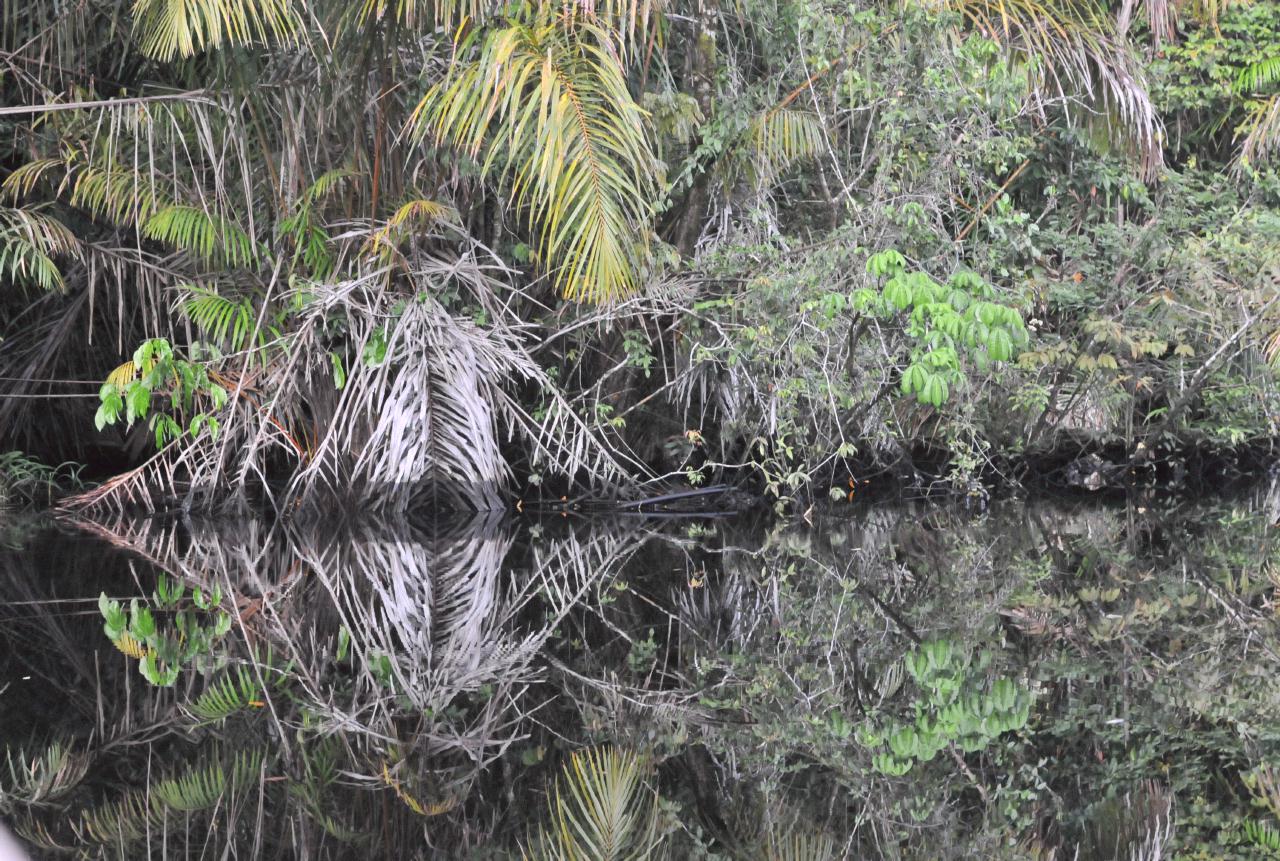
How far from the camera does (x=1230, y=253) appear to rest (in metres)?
7.34

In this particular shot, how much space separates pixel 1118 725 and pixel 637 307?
4.43 metres

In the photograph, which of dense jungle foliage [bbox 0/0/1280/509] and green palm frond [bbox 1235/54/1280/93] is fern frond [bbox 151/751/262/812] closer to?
dense jungle foliage [bbox 0/0/1280/509]

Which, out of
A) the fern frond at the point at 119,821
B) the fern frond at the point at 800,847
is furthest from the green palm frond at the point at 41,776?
the fern frond at the point at 800,847

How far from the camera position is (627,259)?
18.6 ft

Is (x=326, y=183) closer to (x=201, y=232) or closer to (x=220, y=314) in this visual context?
(x=201, y=232)

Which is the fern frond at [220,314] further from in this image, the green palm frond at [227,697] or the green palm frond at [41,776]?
the green palm frond at [41,776]

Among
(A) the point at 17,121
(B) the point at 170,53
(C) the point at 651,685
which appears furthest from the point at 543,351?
(C) the point at 651,685

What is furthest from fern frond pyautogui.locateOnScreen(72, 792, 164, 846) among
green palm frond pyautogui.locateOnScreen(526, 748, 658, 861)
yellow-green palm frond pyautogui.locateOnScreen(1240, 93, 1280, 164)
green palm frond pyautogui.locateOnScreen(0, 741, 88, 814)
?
yellow-green palm frond pyautogui.locateOnScreen(1240, 93, 1280, 164)

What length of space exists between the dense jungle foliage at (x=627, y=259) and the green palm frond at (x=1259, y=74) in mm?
383

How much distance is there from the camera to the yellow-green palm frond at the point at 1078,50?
637cm

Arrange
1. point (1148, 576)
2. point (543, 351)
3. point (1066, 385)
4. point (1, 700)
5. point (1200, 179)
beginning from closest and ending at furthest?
1. point (1, 700)
2. point (1148, 576)
3. point (543, 351)
4. point (1066, 385)
5. point (1200, 179)

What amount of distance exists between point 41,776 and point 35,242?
4.88 m

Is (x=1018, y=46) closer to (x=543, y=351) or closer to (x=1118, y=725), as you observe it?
(x=543, y=351)

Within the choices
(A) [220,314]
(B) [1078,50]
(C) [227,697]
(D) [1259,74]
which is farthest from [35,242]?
(D) [1259,74]
